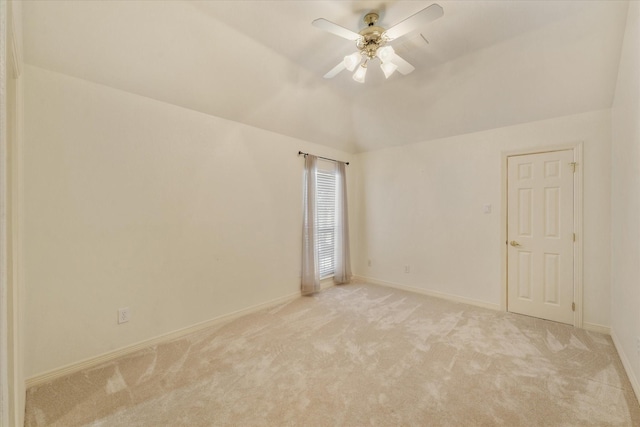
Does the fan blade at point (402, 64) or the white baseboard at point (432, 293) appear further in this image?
the white baseboard at point (432, 293)

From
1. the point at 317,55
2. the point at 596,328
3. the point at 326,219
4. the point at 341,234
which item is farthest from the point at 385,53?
the point at 596,328

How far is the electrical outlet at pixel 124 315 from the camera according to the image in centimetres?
239

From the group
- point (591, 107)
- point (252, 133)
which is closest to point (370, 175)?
point (252, 133)

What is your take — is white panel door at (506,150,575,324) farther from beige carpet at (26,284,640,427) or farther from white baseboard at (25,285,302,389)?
white baseboard at (25,285,302,389)

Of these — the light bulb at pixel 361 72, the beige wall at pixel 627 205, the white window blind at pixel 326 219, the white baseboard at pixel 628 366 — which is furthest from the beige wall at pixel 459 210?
the light bulb at pixel 361 72

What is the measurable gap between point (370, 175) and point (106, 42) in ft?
12.4

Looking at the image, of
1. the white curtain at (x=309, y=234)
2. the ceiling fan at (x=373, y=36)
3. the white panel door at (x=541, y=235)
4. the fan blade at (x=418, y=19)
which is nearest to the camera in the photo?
the fan blade at (x=418, y=19)

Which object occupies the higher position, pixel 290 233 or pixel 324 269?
pixel 290 233

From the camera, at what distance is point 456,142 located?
3.73 meters

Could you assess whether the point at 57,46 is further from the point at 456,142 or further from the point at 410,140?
the point at 456,142

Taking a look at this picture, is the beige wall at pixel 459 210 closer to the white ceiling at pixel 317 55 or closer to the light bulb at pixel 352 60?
the white ceiling at pixel 317 55

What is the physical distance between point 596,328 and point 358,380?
272cm

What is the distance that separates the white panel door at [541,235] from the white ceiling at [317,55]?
0.61m

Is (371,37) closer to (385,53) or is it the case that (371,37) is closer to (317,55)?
(385,53)
